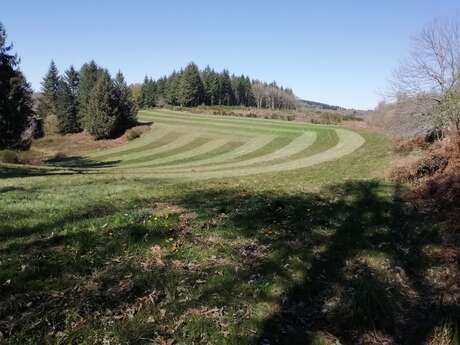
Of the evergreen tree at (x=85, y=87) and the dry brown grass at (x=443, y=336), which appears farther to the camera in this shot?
the evergreen tree at (x=85, y=87)

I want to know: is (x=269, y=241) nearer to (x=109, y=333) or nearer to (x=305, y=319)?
(x=305, y=319)

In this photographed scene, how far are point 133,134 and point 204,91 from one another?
2712 inches

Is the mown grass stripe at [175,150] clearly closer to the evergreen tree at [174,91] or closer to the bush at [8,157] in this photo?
the bush at [8,157]

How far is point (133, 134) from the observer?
59250mm

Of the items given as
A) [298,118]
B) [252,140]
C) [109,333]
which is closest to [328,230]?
[109,333]

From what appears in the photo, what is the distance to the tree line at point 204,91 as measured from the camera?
114062mm

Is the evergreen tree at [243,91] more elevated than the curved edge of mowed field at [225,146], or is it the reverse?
the evergreen tree at [243,91]

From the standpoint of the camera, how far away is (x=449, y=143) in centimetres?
1440

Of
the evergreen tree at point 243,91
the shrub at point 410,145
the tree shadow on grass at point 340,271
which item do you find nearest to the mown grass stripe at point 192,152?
the shrub at point 410,145

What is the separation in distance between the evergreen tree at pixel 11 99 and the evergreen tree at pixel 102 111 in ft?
88.6

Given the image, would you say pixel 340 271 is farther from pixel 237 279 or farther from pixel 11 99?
pixel 11 99

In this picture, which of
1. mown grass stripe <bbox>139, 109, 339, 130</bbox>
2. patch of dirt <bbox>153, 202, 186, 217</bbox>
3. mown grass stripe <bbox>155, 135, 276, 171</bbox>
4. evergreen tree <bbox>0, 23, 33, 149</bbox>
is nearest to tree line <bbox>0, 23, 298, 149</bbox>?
evergreen tree <bbox>0, 23, 33, 149</bbox>

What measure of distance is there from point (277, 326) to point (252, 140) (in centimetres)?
4759

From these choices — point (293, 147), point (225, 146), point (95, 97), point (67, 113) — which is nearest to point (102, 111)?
point (95, 97)
